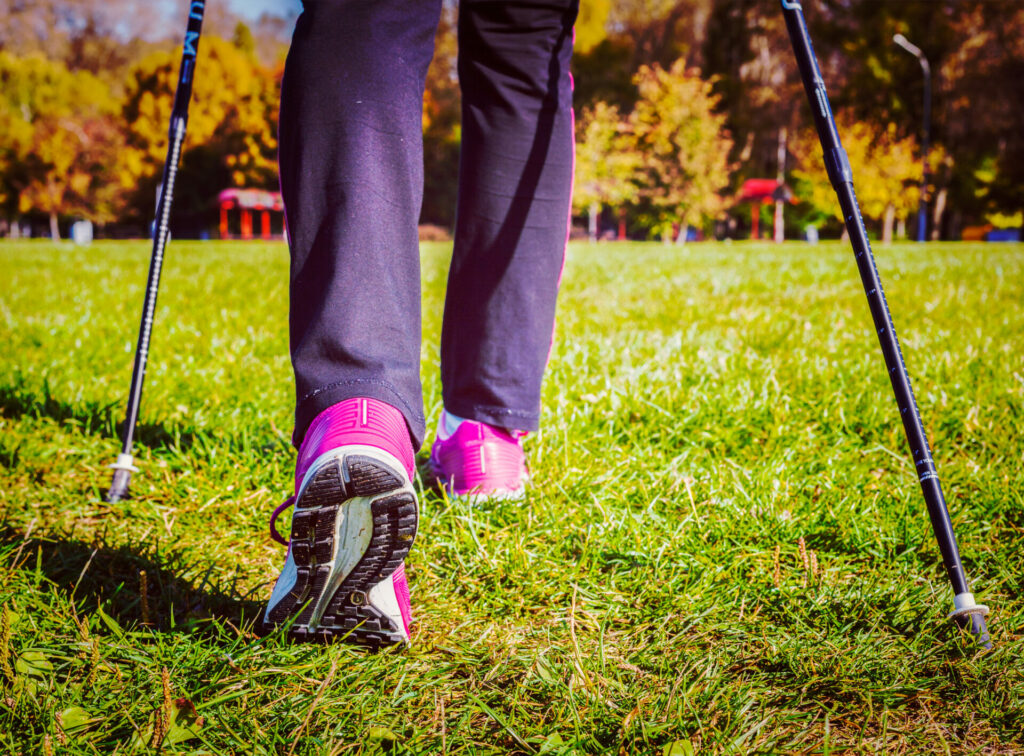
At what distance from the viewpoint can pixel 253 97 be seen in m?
44.0

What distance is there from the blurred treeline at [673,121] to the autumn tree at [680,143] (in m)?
0.09

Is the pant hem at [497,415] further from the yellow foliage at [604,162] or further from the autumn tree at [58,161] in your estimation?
the autumn tree at [58,161]

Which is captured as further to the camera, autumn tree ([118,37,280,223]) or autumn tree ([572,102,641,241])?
autumn tree ([118,37,280,223])

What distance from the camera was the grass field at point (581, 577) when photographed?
1.10 m

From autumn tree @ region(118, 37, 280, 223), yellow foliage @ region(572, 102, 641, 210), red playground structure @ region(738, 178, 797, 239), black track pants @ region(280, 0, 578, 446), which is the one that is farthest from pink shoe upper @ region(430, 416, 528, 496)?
red playground structure @ region(738, 178, 797, 239)

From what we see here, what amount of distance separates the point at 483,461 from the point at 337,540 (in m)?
0.80

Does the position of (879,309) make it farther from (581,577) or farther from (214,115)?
(214,115)

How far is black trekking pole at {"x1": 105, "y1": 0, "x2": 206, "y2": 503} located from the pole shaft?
1.59 metres

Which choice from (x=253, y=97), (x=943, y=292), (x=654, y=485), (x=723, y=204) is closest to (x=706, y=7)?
(x=723, y=204)

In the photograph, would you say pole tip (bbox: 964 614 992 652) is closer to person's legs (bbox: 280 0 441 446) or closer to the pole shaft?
the pole shaft

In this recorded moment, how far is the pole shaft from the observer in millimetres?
1304

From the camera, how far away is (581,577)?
158cm

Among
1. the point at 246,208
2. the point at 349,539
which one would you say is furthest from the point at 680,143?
the point at 349,539

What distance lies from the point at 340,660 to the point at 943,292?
6384 millimetres
